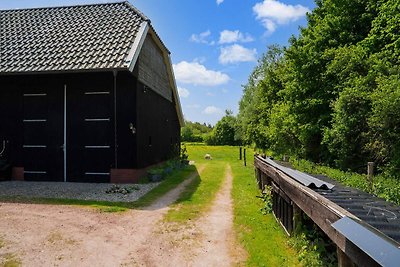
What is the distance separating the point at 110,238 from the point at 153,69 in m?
11.4

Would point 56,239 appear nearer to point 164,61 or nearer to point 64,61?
point 64,61

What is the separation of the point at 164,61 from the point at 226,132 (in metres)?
52.1

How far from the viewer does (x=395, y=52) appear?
12781mm

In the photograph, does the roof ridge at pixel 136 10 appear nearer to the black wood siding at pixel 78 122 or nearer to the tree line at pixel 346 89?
the black wood siding at pixel 78 122

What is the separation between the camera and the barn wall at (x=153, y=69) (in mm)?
14770

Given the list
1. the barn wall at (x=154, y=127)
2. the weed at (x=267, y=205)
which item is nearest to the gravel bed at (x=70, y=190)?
the barn wall at (x=154, y=127)

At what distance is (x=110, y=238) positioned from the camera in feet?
21.4

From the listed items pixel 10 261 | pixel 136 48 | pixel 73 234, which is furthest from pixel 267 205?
pixel 136 48

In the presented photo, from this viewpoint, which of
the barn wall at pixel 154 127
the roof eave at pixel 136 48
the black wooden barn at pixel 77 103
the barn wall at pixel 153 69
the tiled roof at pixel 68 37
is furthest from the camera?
the barn wall at pixel 153 69

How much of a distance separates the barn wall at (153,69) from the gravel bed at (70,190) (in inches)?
184

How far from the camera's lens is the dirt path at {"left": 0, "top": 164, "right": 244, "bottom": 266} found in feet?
17.9

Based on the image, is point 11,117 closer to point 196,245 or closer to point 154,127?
point 154,127

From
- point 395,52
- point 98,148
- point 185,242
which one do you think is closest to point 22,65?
point 98,148

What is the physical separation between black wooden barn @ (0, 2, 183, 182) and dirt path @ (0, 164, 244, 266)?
15.0ft
